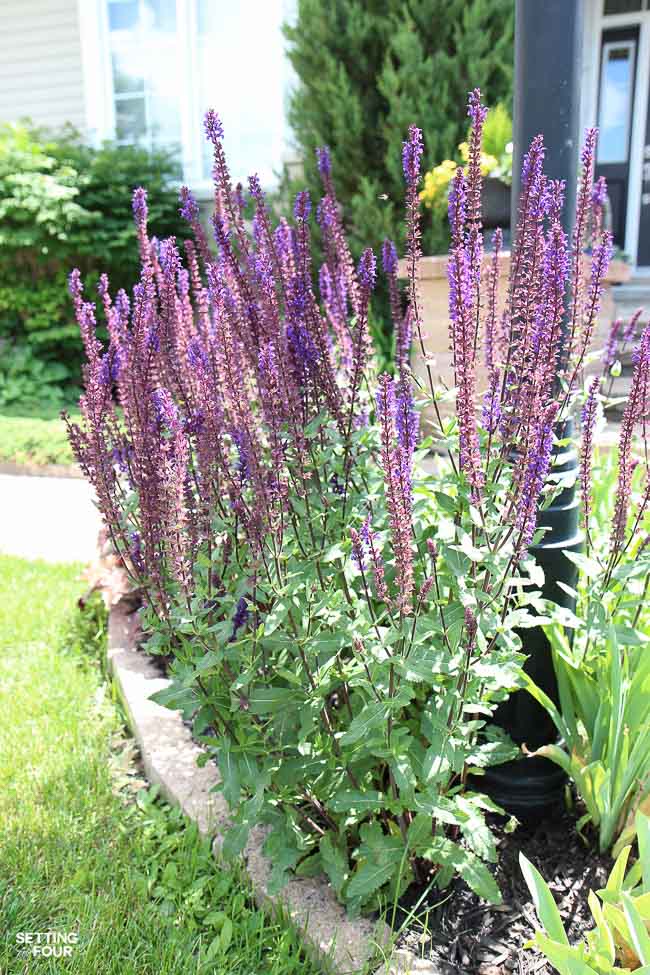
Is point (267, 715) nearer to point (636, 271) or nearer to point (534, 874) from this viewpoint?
point (534, 874)

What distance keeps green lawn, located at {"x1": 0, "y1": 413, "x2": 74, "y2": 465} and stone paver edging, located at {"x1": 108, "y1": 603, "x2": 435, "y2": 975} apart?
13.1 feet

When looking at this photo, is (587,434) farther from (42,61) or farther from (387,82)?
(42,61)

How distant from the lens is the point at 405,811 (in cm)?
214

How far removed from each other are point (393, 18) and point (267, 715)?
23.5 ft

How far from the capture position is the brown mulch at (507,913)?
1944mm

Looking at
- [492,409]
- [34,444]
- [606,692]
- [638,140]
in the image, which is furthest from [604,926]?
[638,140]

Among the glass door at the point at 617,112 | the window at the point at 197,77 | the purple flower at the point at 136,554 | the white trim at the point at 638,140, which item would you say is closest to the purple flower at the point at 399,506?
the purple flower at the point at 136,554

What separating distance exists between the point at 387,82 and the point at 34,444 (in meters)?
4.55

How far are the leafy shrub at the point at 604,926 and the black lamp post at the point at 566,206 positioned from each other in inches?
22.7

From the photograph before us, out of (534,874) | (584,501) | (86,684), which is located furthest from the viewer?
(86,684)

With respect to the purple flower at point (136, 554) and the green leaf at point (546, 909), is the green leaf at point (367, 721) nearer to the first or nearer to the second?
the green leaf at point (546, 909)

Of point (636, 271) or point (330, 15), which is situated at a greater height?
point (330, 15)

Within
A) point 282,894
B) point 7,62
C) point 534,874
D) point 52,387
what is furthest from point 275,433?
point 7,62

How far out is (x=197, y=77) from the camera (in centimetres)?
1045
